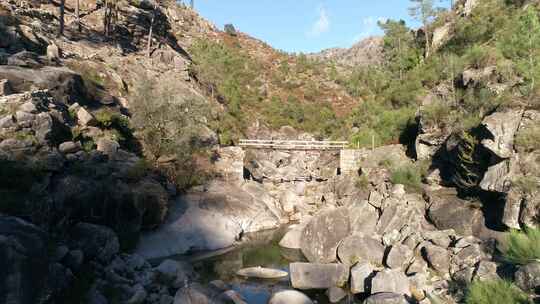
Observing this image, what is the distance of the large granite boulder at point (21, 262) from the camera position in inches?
396

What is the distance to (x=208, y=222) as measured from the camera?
25859mm

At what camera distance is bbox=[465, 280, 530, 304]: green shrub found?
859cm

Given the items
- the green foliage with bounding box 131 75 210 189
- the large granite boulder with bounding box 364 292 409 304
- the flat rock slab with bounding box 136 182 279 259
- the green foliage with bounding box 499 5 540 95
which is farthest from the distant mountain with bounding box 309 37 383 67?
the large granite boulder with bounding box 364 292 409 304

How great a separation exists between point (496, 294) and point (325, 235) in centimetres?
1442

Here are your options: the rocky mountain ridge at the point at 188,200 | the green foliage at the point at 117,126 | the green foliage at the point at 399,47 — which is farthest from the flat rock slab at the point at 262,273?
the green foliage at the point at 399,47

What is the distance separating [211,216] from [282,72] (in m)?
55.7

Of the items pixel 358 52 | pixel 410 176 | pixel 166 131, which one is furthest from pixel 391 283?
pixel 358 52

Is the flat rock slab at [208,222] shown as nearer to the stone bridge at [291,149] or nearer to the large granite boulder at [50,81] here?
the stone bridge at [291,149]

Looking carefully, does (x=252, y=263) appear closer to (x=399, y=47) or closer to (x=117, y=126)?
(x=117, y=126)

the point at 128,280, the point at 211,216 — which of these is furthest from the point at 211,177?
the point at 128,280

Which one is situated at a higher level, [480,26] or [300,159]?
[480,26]

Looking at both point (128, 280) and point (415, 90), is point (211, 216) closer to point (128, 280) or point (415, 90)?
point (128, 280)

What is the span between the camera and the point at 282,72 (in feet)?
253

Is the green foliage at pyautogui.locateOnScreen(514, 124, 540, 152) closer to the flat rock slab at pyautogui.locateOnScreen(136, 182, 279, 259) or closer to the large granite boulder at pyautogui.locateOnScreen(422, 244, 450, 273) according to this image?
the large granite boulder at pyautogui.locateOnScreen(422, 244, 450, 273)
